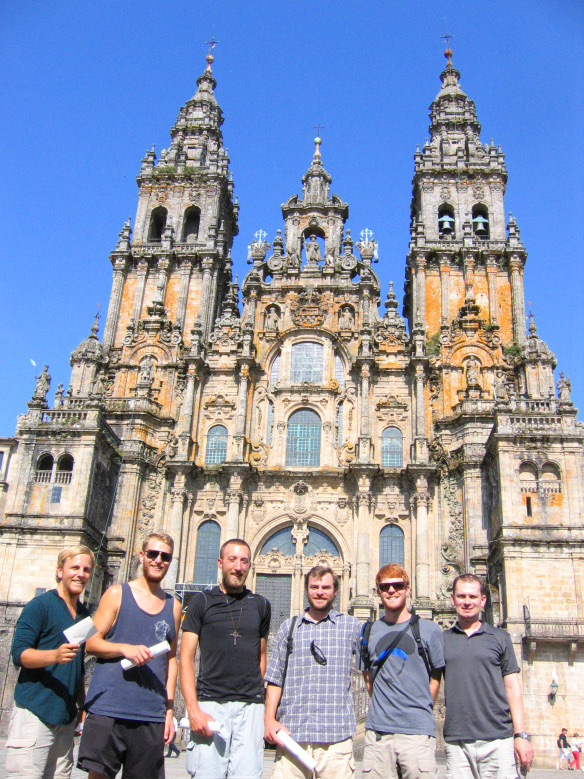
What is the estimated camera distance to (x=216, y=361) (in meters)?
33.4

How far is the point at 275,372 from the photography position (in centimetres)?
3322

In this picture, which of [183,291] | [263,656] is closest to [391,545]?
[183,291]

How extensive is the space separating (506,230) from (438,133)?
770 cm

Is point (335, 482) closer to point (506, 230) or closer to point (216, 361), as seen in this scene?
point (216, 361)

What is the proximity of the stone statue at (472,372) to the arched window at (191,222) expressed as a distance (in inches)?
591

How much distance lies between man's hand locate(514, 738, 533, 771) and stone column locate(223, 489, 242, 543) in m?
23.1

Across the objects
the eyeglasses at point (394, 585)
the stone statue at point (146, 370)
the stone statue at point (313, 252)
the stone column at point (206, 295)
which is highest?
the stone statue at point (313, 252)

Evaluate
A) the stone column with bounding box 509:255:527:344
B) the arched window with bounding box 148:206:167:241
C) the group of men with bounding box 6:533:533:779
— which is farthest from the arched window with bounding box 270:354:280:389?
the group of men with bounding box 6:533:533:779

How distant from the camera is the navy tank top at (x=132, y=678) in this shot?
5984 mm

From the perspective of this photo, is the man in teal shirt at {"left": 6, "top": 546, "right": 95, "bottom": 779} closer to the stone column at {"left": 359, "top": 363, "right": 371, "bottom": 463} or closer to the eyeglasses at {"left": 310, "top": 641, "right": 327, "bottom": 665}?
the eyeglasses at {"left": 310, "top": 641, "right": 327, "bottom": 665}

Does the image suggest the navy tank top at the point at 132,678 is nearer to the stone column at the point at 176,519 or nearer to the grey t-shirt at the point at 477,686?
the grey t-shirt at the point at 477,686

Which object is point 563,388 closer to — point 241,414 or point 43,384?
point 241,414

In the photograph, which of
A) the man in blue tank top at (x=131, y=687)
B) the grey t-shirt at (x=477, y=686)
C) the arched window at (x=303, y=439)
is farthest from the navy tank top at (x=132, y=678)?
the arched window at (x=303, y=439)

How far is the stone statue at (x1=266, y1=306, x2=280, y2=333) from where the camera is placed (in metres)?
33.7
